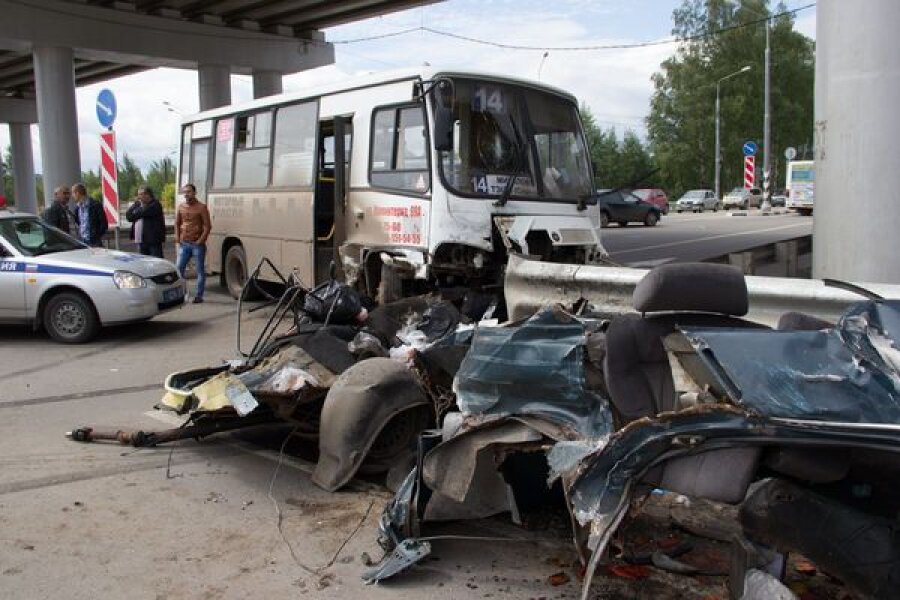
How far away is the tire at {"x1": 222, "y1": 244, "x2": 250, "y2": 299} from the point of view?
12277 millimetres

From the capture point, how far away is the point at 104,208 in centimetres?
1319

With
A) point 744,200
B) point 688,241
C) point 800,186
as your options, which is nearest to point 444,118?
point 688,241

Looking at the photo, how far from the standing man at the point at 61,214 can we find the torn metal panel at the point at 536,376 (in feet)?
38.2

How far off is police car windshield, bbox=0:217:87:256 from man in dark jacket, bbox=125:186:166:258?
9.07ft

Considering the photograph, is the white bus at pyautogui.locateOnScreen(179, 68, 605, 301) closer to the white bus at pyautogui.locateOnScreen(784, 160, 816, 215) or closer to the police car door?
the police car door

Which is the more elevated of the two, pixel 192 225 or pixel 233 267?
pixel 192 225

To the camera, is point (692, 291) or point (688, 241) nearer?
point (692, 291)

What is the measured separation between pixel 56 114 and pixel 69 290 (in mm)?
13989

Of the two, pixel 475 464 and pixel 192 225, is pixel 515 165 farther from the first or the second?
pixel 192 225

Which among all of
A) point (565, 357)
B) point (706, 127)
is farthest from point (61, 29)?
point (706, 127)

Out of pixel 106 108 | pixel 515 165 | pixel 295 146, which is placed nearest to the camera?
pixel 515 165

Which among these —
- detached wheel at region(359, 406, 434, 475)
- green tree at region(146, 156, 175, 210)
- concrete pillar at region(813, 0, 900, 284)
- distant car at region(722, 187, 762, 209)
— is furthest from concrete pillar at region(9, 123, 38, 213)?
detached wheel at region(359, 406, 434, 475)

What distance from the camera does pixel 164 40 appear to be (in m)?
22.7

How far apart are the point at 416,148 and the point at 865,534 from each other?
6.18m
